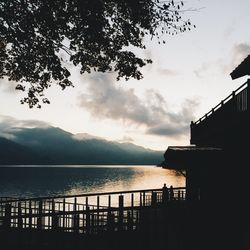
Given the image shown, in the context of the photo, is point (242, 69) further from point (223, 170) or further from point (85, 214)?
point (85, 214)

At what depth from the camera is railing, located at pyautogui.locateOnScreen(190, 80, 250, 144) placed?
1628 cm

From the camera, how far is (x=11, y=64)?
17.5 m

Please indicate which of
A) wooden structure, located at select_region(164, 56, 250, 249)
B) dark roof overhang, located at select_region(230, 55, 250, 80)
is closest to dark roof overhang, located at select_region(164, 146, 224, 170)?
wooden structure, located at select_region(164, 56, 250, 249)

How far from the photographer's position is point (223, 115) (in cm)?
1920

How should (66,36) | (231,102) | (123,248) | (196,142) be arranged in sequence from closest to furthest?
1. (123,248)
2. (66,36)
3. (231,102)
4. (196,142)

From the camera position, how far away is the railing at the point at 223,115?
16281 millimetres

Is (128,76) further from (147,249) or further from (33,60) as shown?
(147,249)

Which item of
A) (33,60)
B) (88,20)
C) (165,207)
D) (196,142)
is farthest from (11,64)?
(196,142)

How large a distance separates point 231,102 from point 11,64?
1025cm

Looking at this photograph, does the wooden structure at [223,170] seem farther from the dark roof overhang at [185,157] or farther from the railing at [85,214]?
the railing at [85,214]

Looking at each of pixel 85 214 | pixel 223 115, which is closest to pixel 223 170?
pixel 223 115

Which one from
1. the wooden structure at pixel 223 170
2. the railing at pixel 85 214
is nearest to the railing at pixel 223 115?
the wooden structure at pixel 223 170

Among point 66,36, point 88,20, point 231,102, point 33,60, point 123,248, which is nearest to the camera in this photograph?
point 123,248

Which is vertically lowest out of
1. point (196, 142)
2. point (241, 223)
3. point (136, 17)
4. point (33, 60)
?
point (241, 223)
